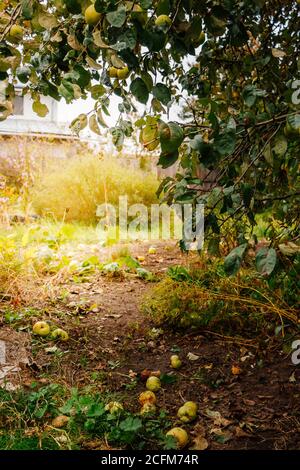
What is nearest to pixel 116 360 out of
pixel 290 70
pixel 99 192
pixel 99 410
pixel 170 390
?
pixel 170 390

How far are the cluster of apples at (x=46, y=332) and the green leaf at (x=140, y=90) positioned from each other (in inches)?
69.2

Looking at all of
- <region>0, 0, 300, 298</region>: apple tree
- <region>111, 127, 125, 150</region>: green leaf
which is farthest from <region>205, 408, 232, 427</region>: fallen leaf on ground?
<region>111, 127, 125, 150</region>: green leaf

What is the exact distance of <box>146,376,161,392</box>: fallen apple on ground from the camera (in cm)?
204

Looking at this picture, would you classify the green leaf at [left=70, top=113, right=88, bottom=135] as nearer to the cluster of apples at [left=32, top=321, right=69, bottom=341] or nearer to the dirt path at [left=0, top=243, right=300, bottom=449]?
the dirt path at [left=0, top=243, right=300, bottom=449]

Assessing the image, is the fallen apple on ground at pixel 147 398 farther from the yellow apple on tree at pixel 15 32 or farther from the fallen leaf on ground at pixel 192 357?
the yellow apple on tree at pixel 15 32

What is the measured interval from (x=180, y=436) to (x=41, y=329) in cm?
123

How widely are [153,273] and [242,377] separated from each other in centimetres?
185

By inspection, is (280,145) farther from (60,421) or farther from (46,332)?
(46,332)

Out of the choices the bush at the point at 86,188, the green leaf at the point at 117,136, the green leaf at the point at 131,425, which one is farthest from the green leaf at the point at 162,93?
the bush at the point at 86,188

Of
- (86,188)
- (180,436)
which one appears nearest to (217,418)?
(180,436)

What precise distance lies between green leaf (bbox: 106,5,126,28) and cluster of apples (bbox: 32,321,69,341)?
Answer: 6.40 ft

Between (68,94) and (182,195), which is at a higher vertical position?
(68,94)

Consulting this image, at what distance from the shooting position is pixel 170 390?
2.07 metres
